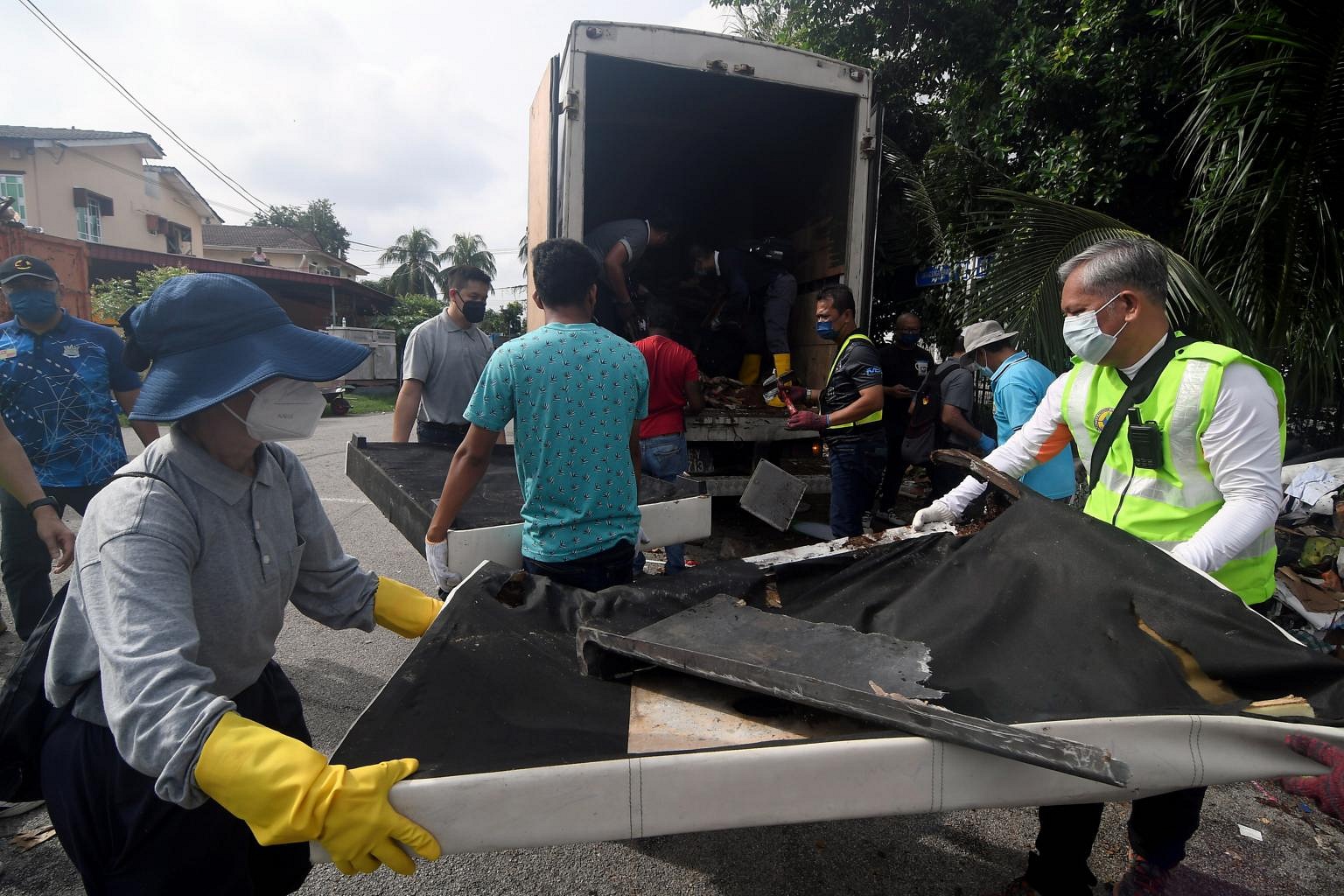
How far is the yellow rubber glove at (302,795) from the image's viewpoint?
3.42 ft

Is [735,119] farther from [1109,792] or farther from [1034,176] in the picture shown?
[1109,792]

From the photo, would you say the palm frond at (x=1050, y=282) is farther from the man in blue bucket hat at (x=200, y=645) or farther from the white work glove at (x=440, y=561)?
the man in blue bucket hat at (x=200, y=645)

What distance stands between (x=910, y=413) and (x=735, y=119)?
3.21 meters

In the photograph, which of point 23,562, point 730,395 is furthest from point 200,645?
point 730,395

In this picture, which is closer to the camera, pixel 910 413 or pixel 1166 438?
pixel 1166 438

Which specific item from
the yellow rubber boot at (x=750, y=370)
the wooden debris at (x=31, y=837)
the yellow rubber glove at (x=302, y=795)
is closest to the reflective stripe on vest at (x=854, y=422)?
the yellow rubber boot at (x=750, y=370)

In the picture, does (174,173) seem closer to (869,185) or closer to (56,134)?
(56,134)

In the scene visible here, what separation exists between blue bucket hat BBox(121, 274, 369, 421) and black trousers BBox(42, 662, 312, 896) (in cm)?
60

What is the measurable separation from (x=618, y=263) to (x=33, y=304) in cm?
Result: 352

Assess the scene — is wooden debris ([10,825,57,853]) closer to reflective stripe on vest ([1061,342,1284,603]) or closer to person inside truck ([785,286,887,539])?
reflective stripe on vest ([1061,342,1284,603])

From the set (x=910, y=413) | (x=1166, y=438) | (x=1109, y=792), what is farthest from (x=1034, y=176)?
(x=1109, y=792)

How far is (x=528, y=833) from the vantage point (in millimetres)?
1147

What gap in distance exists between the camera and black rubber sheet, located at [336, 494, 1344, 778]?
132 cm

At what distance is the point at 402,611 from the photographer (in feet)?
5.65
